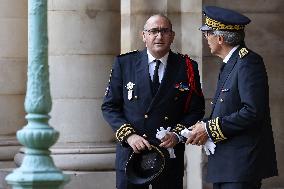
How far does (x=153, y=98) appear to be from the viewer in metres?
10.7

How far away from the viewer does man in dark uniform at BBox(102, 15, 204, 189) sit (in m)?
10.6

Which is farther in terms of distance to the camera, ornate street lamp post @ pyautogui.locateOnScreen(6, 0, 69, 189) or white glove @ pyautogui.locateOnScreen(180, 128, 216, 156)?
white glove @ pyautogui.locateOnScreen(180, 128, 216, 156)

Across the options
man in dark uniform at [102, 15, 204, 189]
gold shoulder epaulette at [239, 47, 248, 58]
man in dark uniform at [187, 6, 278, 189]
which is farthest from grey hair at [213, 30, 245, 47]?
man in dark uniform at [102, 15, 204, 189]

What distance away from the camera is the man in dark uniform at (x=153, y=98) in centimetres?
1063

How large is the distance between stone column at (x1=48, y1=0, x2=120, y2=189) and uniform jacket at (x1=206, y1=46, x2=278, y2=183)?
376 centimetres

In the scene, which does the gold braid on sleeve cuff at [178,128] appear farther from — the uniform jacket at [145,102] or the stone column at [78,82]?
the stone column at [78,82]

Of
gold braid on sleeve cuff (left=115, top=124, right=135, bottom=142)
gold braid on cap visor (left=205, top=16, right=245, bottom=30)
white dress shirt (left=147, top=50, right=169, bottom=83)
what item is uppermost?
gold braid on cap visor (left=205, top=16, right=245, bottom=30)

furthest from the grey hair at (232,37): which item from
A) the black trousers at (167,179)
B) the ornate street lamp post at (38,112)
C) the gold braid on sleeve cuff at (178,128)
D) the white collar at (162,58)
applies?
the ornate street lamp post at (38,112)

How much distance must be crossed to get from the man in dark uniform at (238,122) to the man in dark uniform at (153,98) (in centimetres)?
70

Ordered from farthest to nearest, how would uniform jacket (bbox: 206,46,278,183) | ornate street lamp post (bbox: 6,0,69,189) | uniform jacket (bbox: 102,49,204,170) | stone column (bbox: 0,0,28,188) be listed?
stone column (bbox: 0,0,28,188), uniform jacket (bbox: 102,49,204,170), uniform jacket (bbox: 206,46,278,183), ornate street lamp post (bbox: 6,0,69,189)

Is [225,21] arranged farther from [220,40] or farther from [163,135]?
[163,135]

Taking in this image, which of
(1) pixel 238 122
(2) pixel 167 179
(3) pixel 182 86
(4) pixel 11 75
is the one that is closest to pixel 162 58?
(3) pixel 182 86

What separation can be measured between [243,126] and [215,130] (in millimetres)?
226

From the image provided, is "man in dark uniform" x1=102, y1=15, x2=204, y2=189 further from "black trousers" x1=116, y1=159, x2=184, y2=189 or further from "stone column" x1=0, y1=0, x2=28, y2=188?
"stone column" x1=0, y1=0, x2=28, y2=188
